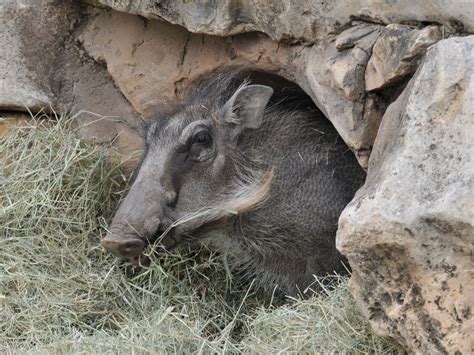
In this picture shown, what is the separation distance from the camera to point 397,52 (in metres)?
3.65

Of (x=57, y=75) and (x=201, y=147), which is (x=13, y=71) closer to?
(x=57, y=75)

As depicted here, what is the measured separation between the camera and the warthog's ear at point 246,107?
15.8ft

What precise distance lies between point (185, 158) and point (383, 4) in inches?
53.7

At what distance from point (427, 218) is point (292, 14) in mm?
1475

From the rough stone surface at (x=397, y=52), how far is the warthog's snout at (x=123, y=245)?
4.29 ft

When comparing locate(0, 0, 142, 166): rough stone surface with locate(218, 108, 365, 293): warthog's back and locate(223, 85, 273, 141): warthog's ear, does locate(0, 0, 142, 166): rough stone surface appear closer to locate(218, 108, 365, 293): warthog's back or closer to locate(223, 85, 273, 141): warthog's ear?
locate(223, 85, 273, 141): warthog's ear

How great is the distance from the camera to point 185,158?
4.71 metres

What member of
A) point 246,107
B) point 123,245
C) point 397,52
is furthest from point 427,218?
point 246,107

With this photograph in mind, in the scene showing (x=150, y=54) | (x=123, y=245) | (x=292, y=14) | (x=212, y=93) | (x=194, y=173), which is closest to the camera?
(x=292, y=14)

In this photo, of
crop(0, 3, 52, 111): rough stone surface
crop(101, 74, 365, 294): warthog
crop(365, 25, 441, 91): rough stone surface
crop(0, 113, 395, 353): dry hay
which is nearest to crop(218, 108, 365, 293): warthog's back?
crop(101, 74, 365, 294): warthog

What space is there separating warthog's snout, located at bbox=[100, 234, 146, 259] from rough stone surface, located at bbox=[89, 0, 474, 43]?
106 cm

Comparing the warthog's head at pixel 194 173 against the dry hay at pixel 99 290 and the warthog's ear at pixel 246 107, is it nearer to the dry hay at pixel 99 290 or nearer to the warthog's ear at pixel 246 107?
the warthog's ear at pixel 246 107

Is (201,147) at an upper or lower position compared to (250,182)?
upper

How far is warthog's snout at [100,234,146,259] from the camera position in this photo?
14.3ft
